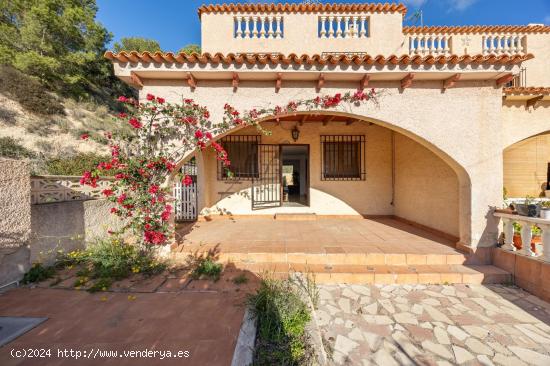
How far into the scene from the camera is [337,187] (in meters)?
6.88

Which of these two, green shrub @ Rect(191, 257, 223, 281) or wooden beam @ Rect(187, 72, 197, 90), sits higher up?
wooden beam @ Rect(187, 72, 197, 90)

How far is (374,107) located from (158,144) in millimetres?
4365

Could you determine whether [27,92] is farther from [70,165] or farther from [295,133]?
[295,133]

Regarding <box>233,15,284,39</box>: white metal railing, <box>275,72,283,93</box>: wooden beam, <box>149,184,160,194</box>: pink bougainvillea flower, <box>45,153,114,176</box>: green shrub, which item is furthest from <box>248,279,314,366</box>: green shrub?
<box>45,153,114,176</box>: green shrub

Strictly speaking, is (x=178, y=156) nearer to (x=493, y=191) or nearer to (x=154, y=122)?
(x=154, y=122)

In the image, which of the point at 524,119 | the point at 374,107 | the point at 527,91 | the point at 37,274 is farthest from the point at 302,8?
the point at 37,274

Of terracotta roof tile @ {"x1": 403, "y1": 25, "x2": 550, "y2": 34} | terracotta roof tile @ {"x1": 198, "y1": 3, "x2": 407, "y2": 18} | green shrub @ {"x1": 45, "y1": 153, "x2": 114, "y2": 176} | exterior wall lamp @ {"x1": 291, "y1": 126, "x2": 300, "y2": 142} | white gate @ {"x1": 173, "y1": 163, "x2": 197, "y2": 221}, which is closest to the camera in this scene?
exterior wall lamp @ {"x1": 291, "y1": 126, "x2": 300, "y2": 142}

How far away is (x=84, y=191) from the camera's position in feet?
14.8

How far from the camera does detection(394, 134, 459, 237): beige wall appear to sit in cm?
452

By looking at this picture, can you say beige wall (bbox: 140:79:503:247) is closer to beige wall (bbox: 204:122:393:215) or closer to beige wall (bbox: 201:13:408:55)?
beige wall (bbox: 204:122:393:215)

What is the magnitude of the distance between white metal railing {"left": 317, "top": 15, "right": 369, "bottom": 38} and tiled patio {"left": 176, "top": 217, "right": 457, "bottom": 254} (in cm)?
677

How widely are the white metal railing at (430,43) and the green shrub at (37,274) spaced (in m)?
11.2

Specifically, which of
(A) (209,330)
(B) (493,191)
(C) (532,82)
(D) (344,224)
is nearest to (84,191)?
(A) (209,330)

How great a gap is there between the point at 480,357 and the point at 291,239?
3170mm
